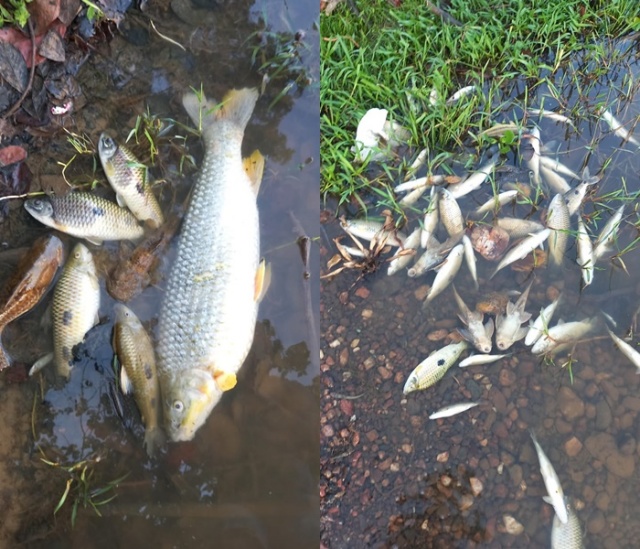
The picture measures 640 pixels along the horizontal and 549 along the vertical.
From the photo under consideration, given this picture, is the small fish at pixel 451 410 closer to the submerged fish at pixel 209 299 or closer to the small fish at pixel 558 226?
the small fish at pixel 558 226

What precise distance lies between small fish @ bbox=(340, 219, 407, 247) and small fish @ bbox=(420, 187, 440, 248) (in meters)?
0.13

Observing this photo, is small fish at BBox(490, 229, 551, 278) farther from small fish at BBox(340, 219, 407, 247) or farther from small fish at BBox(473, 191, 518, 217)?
small fish at BBox(340, 219, 407, 247)

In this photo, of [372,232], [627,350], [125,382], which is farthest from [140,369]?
[627,350]

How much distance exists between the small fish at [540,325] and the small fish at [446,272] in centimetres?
58

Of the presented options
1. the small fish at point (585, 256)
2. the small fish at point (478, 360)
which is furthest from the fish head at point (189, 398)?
the small fish at point (585, 256)

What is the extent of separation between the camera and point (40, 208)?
321 centimetres

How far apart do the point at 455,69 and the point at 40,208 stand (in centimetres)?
285

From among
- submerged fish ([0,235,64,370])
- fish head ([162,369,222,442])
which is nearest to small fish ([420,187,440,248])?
fish head ([162,369,222,442])

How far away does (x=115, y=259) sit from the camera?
3.38 meters

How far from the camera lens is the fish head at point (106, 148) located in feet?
10.9

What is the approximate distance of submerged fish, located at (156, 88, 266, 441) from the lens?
10.1 ft

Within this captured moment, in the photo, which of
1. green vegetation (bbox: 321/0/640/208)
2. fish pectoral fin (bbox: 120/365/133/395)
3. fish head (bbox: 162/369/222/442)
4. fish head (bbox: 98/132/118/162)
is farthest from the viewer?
green vegetation (bbox: 321/0/640/208)

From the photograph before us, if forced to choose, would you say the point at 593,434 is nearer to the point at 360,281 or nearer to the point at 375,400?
the point at 375,400

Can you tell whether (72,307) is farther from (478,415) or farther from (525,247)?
(525,247)
